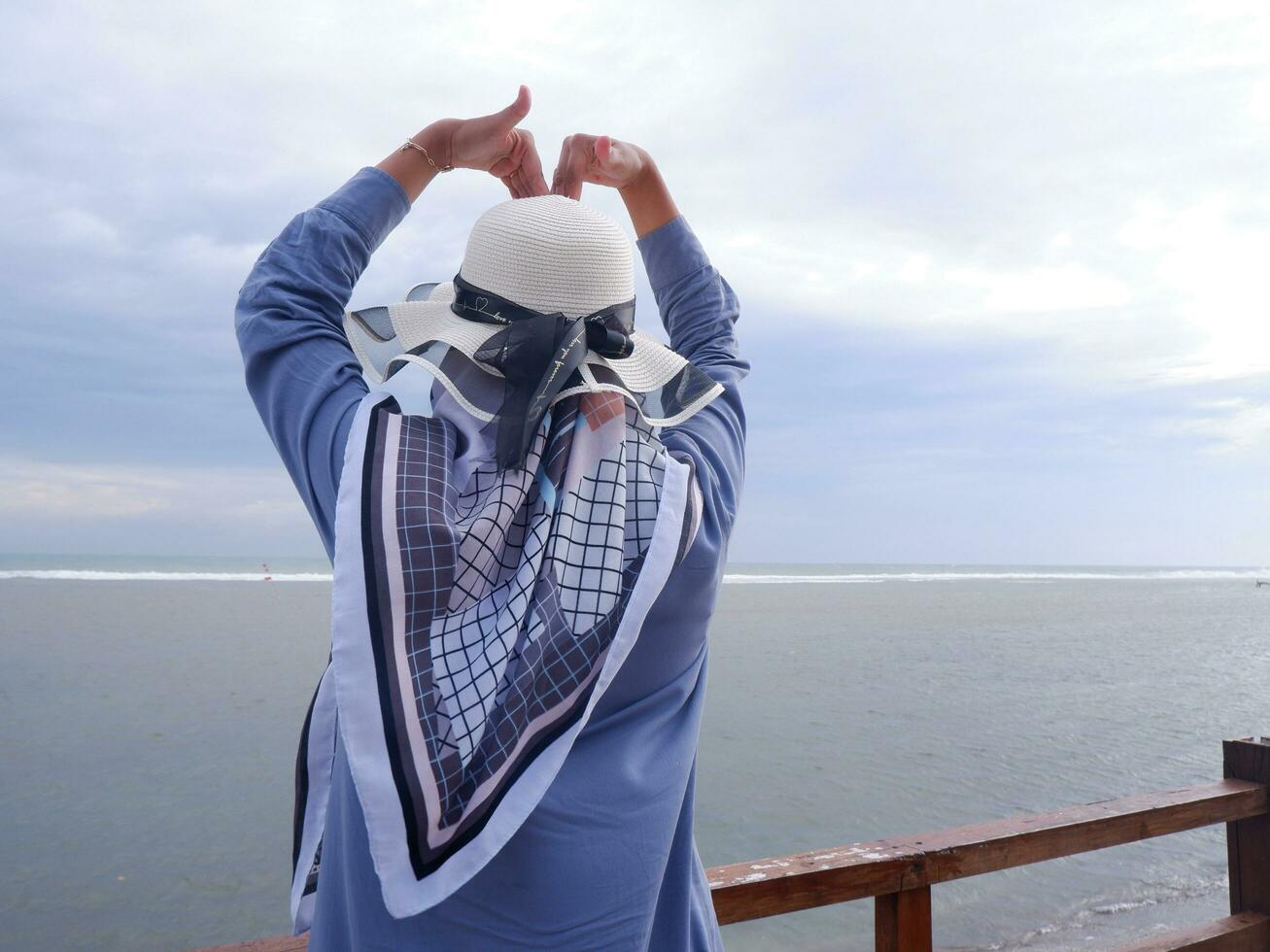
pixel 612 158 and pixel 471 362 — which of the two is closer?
pixel 471 362

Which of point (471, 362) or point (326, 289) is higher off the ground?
point (326, 289)

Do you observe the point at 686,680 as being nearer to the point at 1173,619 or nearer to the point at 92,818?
the point at 92,818

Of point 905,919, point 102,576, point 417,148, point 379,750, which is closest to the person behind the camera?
point 379,750

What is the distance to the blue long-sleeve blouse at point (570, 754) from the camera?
0.85 m

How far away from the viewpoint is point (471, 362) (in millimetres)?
960

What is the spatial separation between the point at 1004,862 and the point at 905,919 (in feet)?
0.93

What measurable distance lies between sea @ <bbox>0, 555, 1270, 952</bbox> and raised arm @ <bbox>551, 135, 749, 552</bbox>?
338 centimetres

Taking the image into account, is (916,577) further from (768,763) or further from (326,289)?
(326,289)

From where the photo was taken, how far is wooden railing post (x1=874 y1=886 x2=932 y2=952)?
1.92 meters

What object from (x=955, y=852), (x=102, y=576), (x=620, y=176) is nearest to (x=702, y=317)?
(x=620, y=176)

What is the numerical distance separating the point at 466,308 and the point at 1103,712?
8.82 meters

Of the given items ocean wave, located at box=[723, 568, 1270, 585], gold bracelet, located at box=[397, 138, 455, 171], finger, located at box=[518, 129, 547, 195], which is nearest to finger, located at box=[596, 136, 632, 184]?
finger, located at box=[518, 129, 547, 195]

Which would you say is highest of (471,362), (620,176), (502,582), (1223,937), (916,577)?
(620,176)

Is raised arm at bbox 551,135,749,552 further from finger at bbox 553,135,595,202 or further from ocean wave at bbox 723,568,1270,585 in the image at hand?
ocean wave at bbox 723,568,1270,585
